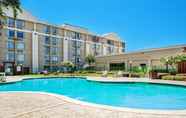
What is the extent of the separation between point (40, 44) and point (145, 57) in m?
20.6

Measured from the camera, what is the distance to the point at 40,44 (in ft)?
132

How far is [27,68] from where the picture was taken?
3691 centimetres

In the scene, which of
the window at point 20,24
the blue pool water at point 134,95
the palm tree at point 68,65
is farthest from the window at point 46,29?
the blue pool water at point 134,95

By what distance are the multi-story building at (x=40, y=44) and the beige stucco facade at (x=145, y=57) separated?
29.9 ft

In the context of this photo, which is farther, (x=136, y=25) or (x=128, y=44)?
(x=128, y=44)

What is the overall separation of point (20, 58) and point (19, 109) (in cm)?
3223

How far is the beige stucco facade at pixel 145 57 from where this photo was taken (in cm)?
2842

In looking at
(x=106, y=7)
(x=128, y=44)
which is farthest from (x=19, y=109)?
(x=128, y=44)

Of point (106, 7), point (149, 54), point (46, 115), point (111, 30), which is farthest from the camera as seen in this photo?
point (111, 30)

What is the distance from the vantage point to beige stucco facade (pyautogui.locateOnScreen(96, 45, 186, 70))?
28.4 metres

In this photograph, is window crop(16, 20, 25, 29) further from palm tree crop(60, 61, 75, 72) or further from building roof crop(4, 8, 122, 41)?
palm tree crop(60, 61, 75, 72)

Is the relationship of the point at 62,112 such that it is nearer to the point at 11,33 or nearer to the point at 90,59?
the point at 11,33

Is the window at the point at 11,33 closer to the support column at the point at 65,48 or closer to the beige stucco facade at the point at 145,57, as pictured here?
the support column at the point at 65,48

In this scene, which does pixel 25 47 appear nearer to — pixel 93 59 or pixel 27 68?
pixel 27 68
